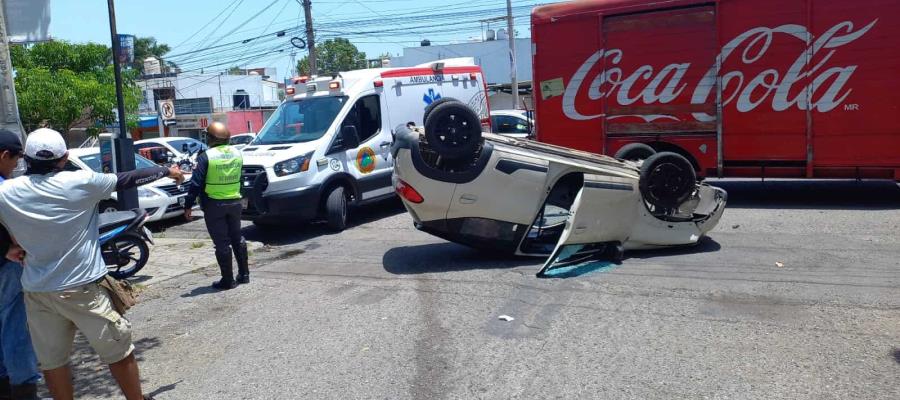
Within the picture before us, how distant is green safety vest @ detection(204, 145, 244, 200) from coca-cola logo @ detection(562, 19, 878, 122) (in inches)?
244

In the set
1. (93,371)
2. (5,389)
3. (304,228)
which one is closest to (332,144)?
(304,228)

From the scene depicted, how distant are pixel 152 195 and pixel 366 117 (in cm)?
368

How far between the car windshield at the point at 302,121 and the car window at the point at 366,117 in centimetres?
23

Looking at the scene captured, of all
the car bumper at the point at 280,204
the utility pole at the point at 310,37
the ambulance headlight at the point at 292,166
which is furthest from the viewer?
the utility pole at the point at 310,37

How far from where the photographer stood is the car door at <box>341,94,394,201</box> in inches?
426

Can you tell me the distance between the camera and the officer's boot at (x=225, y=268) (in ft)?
24.2

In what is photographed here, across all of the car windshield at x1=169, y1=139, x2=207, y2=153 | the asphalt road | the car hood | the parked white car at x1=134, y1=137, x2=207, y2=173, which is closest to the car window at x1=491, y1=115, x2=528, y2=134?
the parked white car at x1=134, y1=137, x2=207, y2=173

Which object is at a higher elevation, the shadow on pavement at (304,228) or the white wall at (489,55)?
the white wall at (489,55)

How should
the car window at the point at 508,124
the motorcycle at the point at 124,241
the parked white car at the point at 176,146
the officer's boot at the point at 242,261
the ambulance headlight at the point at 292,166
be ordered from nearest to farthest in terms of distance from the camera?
the officer's boot at the point at 242,261, the motorcycle at the point at 124,241, the ambulance headlight at the point at 292,166, the parked white car at the point at 176,146, the car window at the point at 508,124

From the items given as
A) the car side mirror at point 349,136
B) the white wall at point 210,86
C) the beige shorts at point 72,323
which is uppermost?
the white wall at point 210,86

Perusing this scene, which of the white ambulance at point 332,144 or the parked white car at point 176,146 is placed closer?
the white ambulance at point 332,144

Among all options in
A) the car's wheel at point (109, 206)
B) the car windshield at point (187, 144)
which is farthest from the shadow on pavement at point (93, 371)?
the car windshield at point (187, 144)

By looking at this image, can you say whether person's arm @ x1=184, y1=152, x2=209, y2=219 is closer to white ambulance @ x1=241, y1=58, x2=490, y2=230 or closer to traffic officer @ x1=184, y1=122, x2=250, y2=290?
traffic officer @ x1=184, y1=122, x2=250, y2=290

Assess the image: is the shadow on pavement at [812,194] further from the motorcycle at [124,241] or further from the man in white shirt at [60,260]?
the man in white shirt at [60,260]
